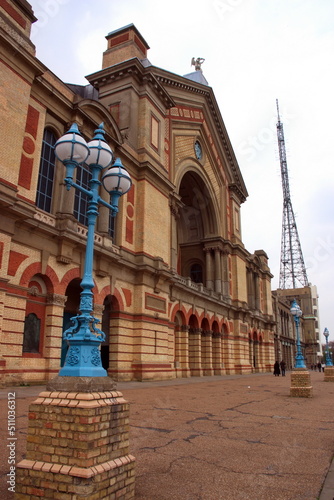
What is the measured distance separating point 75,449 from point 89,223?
277 cm

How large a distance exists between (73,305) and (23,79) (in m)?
10.8

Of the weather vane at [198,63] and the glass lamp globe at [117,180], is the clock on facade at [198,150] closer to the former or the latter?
the weather vane at [198,63]

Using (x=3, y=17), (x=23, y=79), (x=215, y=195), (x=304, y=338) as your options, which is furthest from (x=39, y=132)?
(x=304, y=338)

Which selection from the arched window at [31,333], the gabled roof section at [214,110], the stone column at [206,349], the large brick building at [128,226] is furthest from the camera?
the stone column at [206,349]

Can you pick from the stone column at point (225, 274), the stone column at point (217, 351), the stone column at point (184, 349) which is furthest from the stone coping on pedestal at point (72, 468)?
the stone column at point (225, 274)

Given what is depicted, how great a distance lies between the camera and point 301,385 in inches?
612

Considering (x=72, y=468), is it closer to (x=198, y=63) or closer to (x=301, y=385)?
(x=301, y=385)

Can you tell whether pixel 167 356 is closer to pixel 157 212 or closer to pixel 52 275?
pixel 157 212

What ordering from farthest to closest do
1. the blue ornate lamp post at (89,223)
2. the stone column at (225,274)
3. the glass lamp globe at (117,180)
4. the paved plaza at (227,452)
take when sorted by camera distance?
the stone column at (225,274) → the glass lamp globe at (117,180) → the paved plaza at (227,452) → the blue ornate lamp post at (89,223)

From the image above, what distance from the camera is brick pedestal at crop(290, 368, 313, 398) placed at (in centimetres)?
1539

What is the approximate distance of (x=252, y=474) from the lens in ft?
17.5

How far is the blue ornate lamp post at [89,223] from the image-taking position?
4.62 m

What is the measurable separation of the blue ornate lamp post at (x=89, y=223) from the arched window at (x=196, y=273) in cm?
3440

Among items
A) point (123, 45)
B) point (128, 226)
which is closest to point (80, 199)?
point (128, 226)
